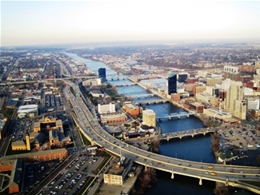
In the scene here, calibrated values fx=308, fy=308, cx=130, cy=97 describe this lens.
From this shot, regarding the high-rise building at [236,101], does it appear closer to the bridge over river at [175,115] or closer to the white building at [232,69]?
the bridge over river at [175,115]

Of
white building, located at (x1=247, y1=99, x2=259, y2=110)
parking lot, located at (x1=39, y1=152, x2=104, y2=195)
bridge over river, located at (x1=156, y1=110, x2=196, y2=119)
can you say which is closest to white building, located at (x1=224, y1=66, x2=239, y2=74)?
white building, located at (x1=247, y1=99, x2=259, y2=110)

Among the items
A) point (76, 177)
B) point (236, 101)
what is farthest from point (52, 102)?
point (76, 177)

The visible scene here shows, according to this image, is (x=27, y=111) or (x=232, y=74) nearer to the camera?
(x=27, y=111)

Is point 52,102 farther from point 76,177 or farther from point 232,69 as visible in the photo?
point 232,69

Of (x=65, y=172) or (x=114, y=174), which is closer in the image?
Result: (x=114, y=174)

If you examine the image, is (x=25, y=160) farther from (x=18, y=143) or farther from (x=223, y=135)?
(x=223, y=135)

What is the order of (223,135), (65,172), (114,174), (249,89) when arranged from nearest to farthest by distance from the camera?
(114,174) → (65,172) → (223,135) → (249,89)

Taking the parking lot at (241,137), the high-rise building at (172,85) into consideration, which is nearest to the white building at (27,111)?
the high-rise building at (172,85)

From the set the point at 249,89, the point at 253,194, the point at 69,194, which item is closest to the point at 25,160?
the point at 69,194
